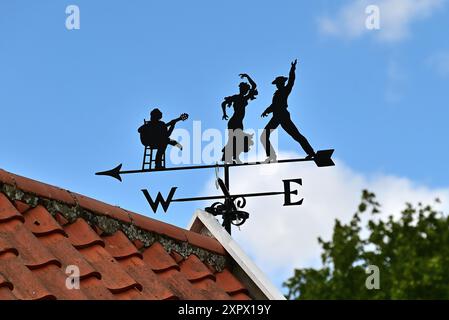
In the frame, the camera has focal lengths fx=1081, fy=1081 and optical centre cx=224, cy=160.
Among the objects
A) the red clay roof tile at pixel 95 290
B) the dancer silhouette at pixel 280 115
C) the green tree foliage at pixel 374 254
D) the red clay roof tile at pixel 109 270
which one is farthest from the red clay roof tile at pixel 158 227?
the green tree foliage at pixel 374 254

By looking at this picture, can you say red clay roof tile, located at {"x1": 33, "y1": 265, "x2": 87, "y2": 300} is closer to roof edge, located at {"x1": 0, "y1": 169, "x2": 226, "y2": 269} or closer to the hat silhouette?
roof edge, located at {"x1": 0, "y1": 169, "x2": 226, "y2": 269}

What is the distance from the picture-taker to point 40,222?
16.0 feet

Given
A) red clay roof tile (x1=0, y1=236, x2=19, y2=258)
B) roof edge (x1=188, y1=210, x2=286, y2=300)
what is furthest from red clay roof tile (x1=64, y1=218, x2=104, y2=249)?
roof edge (x1=188, y1=210, x2=286, y2=300)

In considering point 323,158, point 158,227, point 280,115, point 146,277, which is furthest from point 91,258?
point 323,158

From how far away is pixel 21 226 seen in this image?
470cm

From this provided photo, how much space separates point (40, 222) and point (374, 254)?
1173 inches

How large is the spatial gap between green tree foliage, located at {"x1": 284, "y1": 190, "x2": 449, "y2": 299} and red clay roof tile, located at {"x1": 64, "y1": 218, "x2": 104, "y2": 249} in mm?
26640

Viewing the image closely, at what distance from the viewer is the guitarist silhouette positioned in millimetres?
6152

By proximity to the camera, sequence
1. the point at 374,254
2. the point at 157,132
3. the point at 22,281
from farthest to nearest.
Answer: the point at 374,254 < the point at 157,132 < the point at 22,281

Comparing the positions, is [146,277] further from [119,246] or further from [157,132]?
[157,132]

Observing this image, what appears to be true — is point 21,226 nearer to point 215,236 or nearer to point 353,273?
point 215,236

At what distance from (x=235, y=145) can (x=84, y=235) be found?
137 cm
